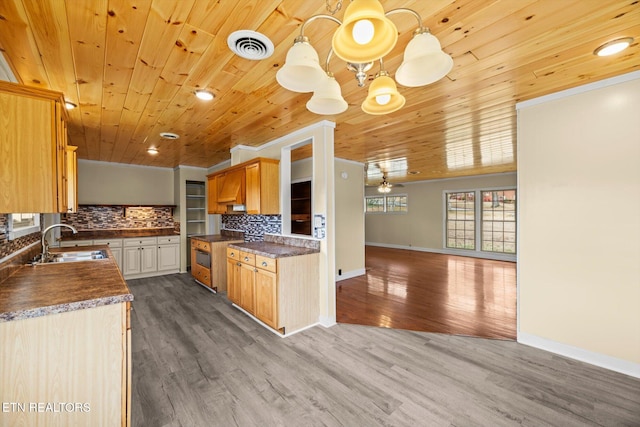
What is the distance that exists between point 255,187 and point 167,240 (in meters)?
3.14

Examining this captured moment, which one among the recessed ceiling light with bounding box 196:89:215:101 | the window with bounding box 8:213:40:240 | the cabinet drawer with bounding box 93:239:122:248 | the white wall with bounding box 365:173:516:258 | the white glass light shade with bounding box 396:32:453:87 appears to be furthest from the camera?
the white wall with bounding box 365:173:516:258

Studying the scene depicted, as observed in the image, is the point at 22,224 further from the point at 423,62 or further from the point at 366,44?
the point at 423,62

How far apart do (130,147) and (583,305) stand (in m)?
6.15

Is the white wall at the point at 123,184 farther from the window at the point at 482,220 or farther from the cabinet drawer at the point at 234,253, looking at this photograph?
the window at the point at 482,220

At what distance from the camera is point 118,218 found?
18.9 ft

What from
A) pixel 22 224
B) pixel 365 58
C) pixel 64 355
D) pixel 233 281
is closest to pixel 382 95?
pixel 365 58

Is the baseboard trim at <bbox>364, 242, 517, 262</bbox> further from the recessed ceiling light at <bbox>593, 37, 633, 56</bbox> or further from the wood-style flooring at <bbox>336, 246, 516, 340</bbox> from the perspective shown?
the recessed ceiling light at <bbox>593, 37, 633, 56</bbox>

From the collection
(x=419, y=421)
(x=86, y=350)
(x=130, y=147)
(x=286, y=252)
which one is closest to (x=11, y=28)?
(x=86, y=350)

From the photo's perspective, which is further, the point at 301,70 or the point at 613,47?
the point at 613,47

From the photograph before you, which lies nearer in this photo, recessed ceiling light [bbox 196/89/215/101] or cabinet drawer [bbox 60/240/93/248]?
recessed ceiling light [bbox 196/89/215/101]

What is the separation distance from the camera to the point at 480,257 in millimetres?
7984

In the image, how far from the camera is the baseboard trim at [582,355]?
7.27 ft

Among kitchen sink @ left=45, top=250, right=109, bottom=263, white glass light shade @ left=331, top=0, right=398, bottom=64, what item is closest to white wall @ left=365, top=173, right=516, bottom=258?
white glass light shade @ left=331, top=0, right=398, bottom=64

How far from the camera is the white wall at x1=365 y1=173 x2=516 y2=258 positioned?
8297 millimetres
